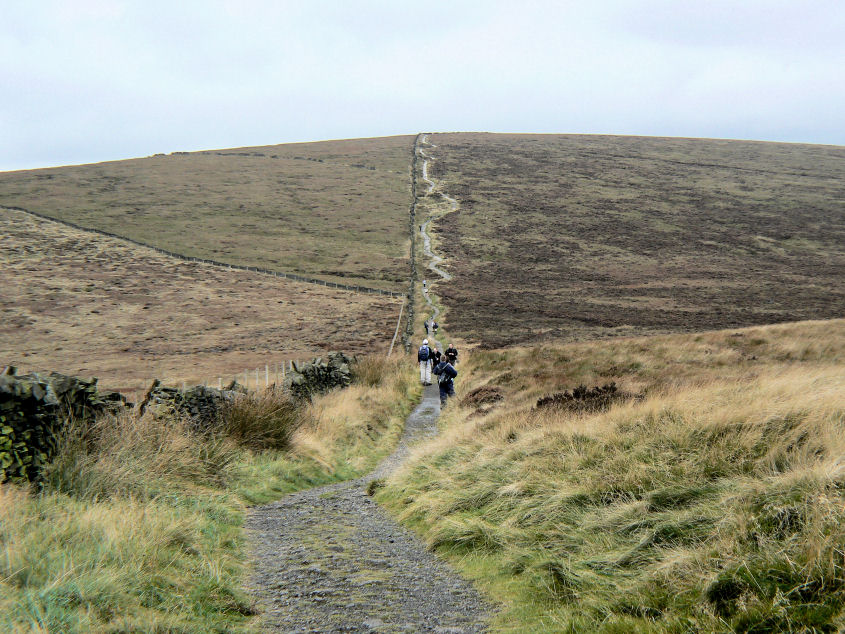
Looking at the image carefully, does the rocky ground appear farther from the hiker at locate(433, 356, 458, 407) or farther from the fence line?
the fence line

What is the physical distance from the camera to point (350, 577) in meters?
5.99

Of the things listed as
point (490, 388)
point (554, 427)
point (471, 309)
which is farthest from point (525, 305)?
point (554, 427)

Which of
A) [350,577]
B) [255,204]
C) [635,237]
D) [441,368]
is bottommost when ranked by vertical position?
[635,237]

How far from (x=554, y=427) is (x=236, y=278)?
49758 mm

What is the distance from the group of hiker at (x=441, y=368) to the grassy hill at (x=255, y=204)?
30.6 m

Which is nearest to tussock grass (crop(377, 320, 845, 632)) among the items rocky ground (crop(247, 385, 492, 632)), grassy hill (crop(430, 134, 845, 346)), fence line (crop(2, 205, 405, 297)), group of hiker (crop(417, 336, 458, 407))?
rocky ground (crop(247, 385, 492, 632))

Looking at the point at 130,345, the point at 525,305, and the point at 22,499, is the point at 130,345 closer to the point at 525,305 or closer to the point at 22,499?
the point at 525,305

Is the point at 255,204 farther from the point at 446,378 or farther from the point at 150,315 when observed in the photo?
the point at 446,378

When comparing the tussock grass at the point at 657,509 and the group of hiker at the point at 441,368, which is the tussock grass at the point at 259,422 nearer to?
the tussock grass at the point at 657,509

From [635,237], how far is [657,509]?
2759 inches

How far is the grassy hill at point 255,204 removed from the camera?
63281mm

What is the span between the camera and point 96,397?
818 centimetres

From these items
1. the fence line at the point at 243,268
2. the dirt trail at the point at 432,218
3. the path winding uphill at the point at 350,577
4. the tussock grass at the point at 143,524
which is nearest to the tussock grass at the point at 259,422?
the tussock grass at the point at 143,524

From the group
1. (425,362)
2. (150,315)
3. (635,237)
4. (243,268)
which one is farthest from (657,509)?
(635,237)
